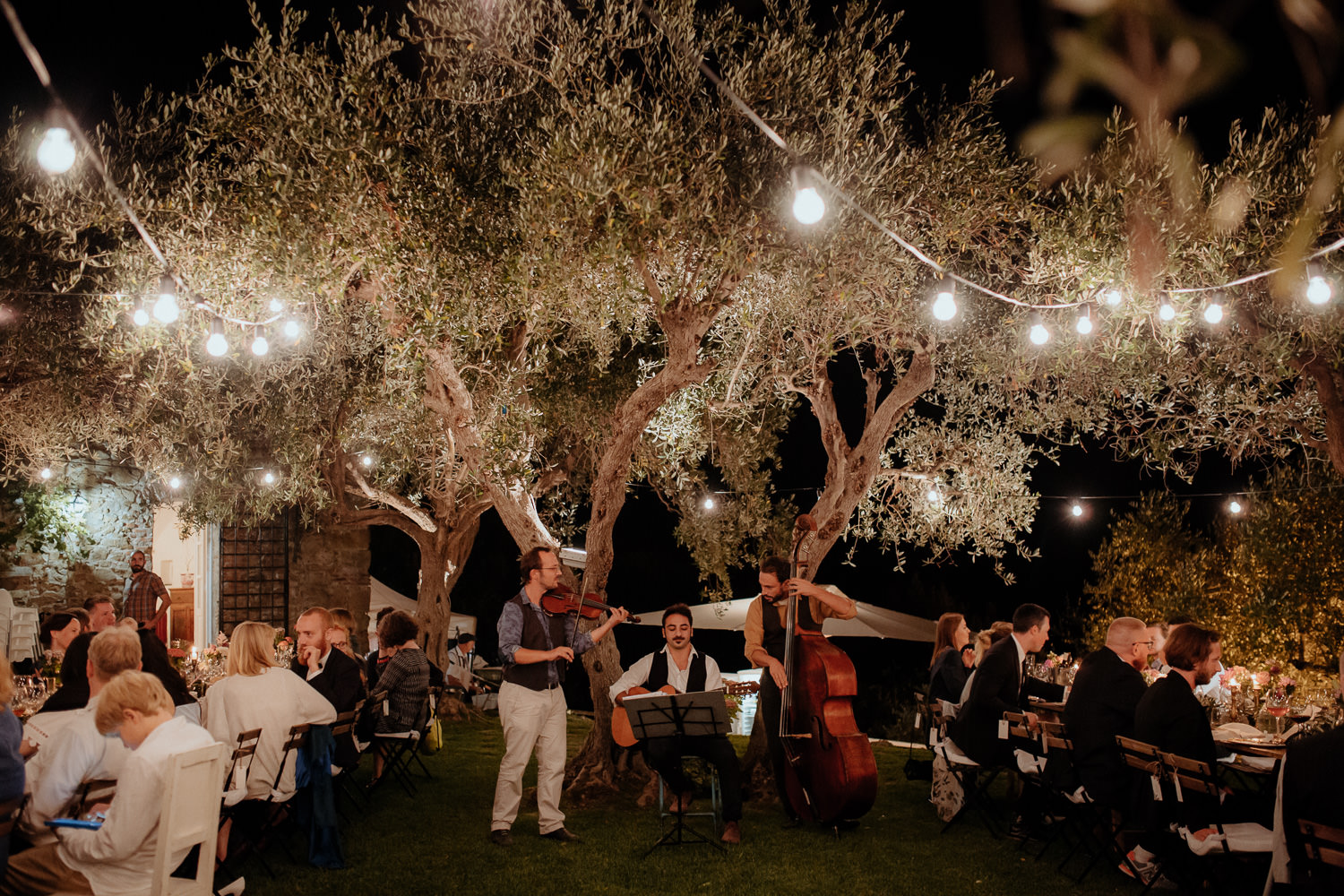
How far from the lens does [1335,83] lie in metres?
1.21

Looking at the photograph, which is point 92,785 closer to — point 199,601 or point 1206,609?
point 199,601

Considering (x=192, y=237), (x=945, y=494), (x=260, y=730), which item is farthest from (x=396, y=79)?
(x=945, y=494)

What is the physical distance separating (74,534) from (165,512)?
390 centimetres

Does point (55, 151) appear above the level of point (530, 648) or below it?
above

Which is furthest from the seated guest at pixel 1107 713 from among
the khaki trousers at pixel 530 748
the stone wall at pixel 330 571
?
the stone wall at pixel 330 571

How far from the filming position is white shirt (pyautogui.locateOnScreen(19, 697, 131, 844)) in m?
4.24

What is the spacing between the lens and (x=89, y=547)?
15195 mm

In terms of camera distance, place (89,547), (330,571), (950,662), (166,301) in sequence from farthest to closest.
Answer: (330,571), (89,547), (950,662), (166,301)

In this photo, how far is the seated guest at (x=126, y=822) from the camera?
3734mm

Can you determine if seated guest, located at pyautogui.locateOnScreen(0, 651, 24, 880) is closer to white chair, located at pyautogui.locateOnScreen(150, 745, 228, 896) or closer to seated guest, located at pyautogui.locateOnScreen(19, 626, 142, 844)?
seated guest, located at pyautogui.locateOnScreen(19, 626, 142, 844)

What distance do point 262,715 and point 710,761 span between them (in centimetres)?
286

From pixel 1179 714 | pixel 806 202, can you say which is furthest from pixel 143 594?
pixel 1179 714

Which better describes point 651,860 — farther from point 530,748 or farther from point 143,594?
point 143,594

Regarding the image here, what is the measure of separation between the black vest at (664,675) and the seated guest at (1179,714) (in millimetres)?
2852
